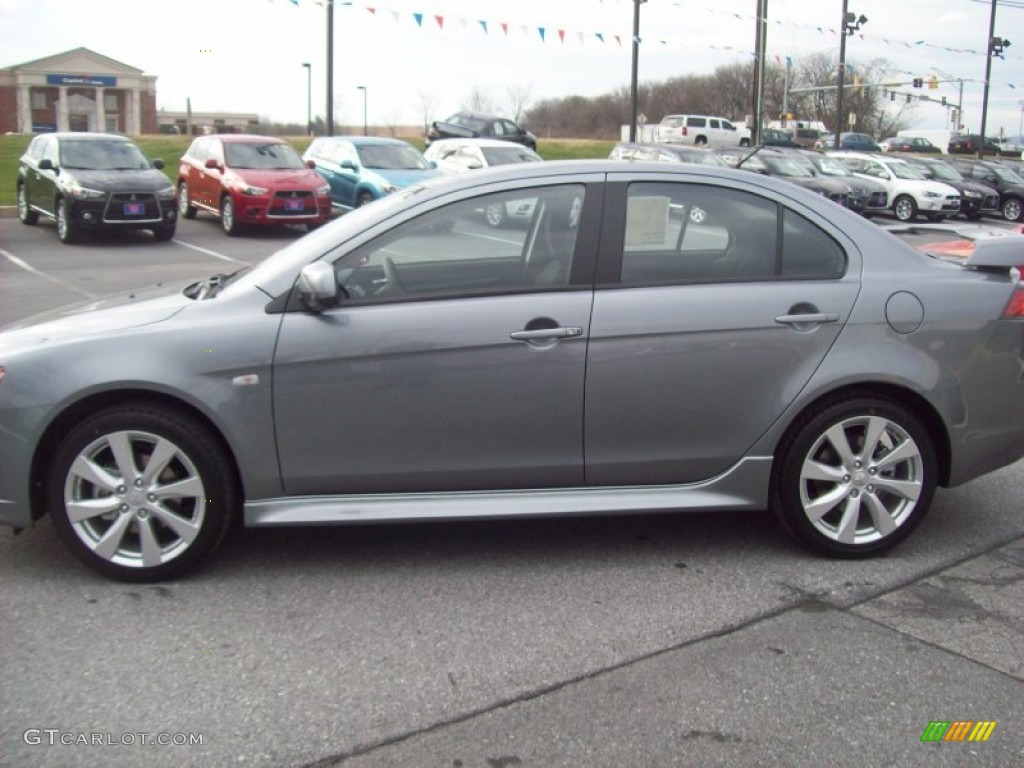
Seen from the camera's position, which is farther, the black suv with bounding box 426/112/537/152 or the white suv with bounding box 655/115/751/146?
the white suv with bounding box 655/115/751/146

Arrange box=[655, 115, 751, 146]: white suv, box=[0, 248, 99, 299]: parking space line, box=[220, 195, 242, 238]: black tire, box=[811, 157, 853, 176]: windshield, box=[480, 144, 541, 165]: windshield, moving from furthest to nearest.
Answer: box=[655, 115, 751, 146]: white suv, box=[811, 157, 853, 176]: windshield, box=[480, 144, 541, 165]: windshield, box=[220, 195, 242, 238]: black tire, box=[0, 248, 99, 299]: parking space line

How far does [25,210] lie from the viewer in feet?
62.7

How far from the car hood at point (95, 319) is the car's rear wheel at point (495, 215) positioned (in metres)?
1.25

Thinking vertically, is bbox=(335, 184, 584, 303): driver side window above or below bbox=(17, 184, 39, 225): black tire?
above

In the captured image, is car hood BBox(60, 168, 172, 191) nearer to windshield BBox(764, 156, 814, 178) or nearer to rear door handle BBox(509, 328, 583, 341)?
rear door handle BBox(509, 328, 583, 341)

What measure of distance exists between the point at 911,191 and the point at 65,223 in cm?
2040

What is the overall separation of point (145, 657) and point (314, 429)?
102 cm

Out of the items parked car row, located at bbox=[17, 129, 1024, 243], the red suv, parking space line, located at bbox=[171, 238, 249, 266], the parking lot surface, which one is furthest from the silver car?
the red suv

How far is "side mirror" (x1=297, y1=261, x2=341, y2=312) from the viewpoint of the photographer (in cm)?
392

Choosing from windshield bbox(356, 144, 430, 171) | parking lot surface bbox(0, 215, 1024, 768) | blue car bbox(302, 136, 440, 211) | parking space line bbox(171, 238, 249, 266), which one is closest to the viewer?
parking lot surface bbox(0, 215, 1024, 768)

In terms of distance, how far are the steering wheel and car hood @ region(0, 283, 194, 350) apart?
814mm

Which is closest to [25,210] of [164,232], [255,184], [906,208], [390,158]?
[164,232]

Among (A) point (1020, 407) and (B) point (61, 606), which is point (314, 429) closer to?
(B) point (61, 606)

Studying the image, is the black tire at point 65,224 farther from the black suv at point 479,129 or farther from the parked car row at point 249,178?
the black suv at point 479,129
